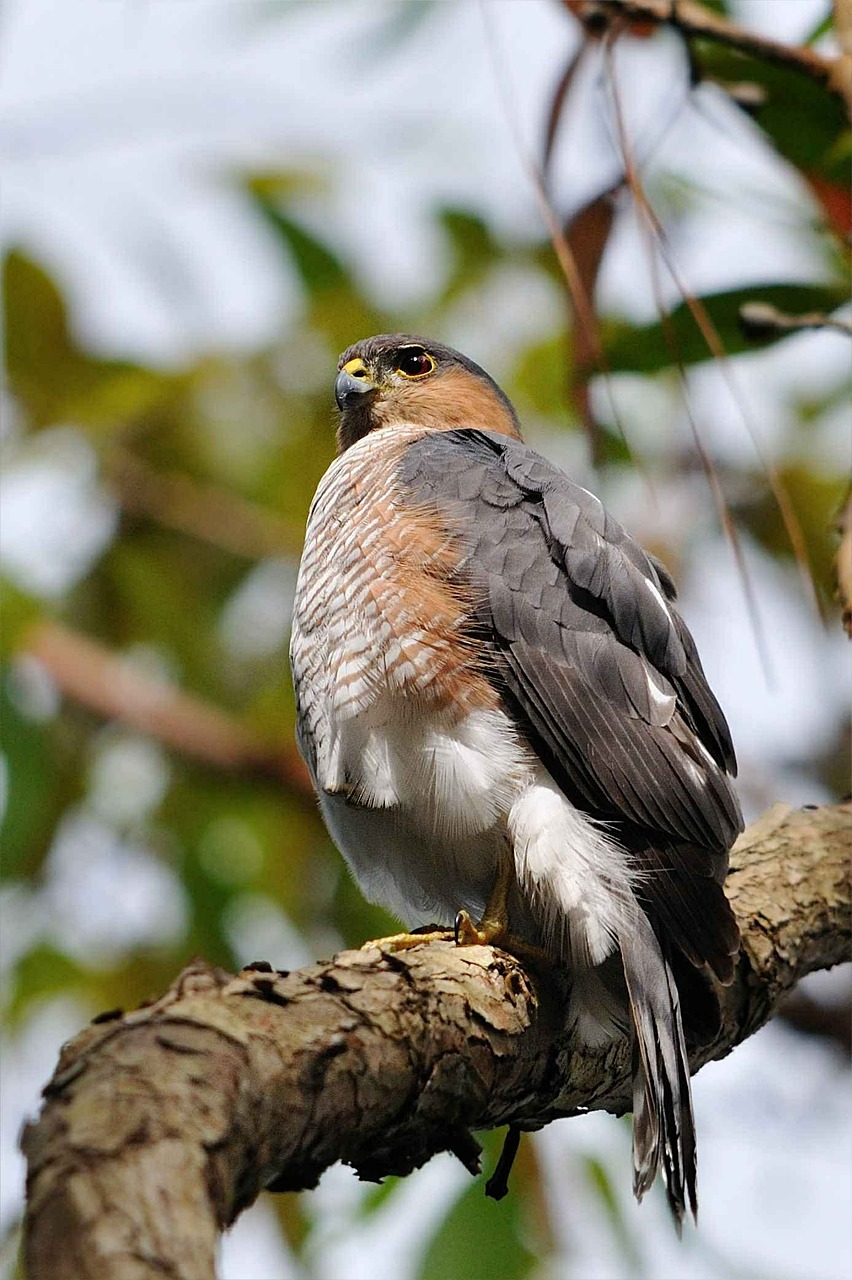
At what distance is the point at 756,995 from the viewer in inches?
135

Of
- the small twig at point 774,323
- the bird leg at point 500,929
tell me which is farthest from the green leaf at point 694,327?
the bird leg at point 500,929

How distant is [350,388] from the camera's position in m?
4.97

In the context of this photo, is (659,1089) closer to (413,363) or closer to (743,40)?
(743,40)

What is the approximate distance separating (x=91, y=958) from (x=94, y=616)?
1.79 m

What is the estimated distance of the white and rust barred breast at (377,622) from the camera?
339cm

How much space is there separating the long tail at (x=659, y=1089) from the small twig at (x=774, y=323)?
172 cm

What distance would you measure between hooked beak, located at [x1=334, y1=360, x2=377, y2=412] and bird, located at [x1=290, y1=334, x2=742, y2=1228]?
112 centimetres

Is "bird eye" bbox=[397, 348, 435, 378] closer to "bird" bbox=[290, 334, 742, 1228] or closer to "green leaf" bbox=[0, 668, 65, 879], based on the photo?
"bird" bbox=[290, 334, 742, 1228]

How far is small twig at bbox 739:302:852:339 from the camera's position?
3668mm

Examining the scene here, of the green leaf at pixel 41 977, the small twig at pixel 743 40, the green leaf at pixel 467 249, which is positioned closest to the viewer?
the small twig at pixel 743 40

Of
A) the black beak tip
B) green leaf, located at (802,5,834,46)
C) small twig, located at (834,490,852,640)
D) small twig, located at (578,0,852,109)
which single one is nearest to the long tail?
small twig, located at (834,490,852,640)

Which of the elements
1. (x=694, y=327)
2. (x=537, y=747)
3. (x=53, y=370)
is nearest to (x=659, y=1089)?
(x=537, y=747)

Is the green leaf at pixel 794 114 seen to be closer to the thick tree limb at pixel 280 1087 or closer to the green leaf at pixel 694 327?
the green leaf at pixel 694 327

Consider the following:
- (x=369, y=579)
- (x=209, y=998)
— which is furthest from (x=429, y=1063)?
(x=369, y=579)
